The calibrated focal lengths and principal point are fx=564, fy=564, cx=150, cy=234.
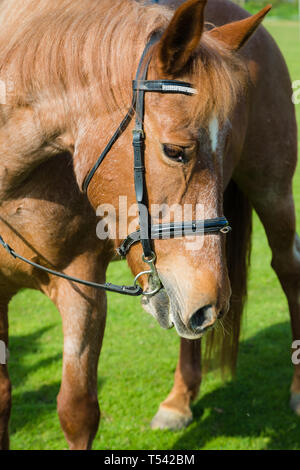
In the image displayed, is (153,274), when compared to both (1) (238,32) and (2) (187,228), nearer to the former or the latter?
(2) (187,228)

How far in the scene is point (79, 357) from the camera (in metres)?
2.94

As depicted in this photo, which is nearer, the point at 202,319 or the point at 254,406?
the point at 202,319

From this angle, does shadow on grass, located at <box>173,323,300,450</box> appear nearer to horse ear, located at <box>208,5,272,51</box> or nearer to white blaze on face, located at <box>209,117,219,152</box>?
white blaze on face, located at <box>209,117,219,152</box>

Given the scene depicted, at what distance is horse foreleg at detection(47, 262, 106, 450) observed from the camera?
287 cm

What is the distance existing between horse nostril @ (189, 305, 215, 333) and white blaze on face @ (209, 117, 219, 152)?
58 centimetres

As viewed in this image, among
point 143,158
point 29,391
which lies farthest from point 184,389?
point 143,158

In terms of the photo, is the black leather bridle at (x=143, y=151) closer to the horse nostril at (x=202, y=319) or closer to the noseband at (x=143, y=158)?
the noseband at (x=143, y=158)

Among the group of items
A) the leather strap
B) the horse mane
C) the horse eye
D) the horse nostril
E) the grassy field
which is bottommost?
the grassy field

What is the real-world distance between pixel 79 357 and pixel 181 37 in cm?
172

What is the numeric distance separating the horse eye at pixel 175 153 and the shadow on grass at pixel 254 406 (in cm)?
239

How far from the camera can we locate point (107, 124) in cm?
211

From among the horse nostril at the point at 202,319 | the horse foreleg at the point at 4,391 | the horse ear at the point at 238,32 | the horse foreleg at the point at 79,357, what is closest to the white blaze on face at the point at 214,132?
the horse ear at the point at 238,32

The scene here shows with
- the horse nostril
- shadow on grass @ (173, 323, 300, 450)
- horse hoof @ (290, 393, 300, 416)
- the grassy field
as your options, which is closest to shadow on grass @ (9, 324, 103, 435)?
the grassy field

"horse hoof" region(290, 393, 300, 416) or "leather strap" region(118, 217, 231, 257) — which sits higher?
"leather strap" region(118, 217, 231, 257)
